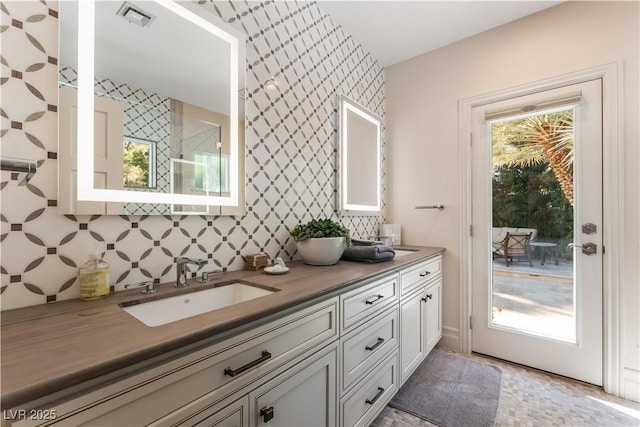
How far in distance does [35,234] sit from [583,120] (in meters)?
3.00

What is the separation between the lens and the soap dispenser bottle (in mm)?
931

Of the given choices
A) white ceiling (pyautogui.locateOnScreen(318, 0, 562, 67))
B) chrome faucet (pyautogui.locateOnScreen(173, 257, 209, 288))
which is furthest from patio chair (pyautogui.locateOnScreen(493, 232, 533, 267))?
chrome faucet (pyautogui.locateOnScreen(173, 257, 209, 288))

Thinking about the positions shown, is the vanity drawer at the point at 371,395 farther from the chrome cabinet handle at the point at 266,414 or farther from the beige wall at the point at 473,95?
the beige wall at the point at 473,95

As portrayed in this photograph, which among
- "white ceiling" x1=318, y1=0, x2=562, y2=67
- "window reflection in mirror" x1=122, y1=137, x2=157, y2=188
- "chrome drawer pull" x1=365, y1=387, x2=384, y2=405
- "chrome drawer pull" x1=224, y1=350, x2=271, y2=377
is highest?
"white ceiling" x1=318, y1=0, x2=562, y2=67

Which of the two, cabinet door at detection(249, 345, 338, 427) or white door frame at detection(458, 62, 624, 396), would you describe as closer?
cabinet door at detection(249, 345, 338, 427)

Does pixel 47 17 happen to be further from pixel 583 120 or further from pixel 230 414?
pixel 583 120

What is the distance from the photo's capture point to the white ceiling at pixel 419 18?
204 cm

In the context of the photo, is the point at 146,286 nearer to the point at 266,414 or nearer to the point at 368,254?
the point at 266,414

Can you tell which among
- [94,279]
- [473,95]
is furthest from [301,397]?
[473,95]

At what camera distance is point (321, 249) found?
1.59 metres

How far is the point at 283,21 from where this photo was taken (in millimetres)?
1743

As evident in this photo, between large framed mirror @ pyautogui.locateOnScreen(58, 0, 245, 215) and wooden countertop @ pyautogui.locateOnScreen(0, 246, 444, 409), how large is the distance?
34cm

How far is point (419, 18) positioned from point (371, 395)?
260 cm

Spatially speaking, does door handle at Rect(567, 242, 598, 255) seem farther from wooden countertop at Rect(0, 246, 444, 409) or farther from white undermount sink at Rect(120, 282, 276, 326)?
white undermount sink at Rect(120, 282, 276, 326)
